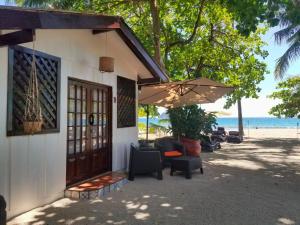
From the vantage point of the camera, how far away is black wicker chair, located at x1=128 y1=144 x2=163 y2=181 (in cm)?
795

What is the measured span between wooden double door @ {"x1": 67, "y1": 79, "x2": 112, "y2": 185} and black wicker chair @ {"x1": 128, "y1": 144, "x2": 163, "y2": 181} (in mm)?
744

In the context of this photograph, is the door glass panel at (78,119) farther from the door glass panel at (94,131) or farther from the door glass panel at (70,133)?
the door glass panel at (94,131)

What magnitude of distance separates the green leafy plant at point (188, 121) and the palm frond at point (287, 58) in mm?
10738

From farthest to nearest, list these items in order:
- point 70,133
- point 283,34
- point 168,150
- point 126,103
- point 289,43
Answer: point 289,43
point 283,34
point 168,150
point 126,103
point 70,133

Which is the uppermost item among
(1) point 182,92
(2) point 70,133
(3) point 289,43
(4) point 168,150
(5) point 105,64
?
(3) point 289,43

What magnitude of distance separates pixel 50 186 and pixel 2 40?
2.93m

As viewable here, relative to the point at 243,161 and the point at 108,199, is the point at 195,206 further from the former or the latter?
the point at 243,161

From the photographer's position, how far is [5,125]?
473 centimetres

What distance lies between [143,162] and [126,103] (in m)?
2.15

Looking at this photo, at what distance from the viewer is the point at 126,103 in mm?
9352

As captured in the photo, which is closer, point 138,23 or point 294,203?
point 294,203

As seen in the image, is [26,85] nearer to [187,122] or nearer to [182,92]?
[182,92]

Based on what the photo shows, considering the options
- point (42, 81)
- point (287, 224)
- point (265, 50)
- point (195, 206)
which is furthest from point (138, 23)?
point (287, 224)

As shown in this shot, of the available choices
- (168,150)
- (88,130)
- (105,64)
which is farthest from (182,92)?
(88,130)
